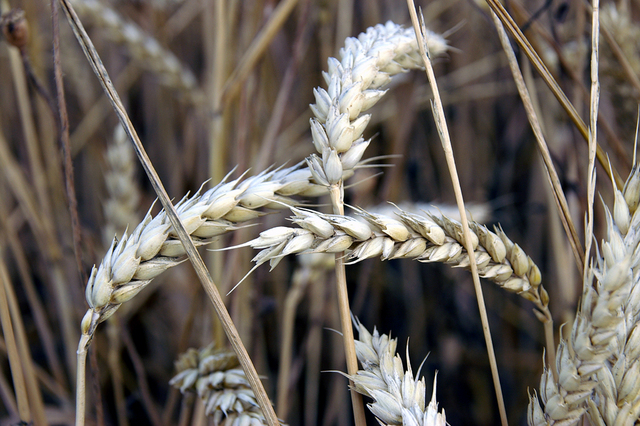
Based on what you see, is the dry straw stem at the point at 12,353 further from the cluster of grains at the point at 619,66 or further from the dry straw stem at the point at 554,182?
the cluster of grains at the point at 619,66

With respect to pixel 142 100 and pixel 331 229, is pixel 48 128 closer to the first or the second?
pixel 142 100

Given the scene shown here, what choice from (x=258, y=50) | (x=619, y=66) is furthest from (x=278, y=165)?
(x=619, y=66)

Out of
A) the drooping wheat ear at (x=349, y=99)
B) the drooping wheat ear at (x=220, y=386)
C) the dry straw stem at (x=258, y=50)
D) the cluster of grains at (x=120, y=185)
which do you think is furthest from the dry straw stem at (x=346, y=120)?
the cluster of grains at (x=120, y=185)

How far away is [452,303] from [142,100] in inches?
46.3

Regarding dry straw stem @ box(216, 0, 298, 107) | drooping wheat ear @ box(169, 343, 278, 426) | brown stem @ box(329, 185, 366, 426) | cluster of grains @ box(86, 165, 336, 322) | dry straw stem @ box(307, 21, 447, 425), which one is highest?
dry straw stem @ box(216, 0, 298, 107)

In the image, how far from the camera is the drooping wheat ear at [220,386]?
395 mm

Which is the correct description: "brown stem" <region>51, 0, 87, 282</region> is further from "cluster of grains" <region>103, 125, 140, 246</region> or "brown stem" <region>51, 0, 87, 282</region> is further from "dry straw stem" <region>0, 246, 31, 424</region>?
"cluster of grains" <region>103, 125, 140, 246</region>

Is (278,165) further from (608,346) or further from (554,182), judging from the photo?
(608,346)

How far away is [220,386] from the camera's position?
1.41 ft

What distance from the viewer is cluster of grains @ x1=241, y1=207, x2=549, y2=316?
0.33 metres

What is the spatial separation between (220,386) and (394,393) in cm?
20

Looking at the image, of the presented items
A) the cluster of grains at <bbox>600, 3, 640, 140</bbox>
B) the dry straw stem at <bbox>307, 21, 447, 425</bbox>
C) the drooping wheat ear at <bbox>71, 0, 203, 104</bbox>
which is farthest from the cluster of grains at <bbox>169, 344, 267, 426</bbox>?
the cluster of grains at <bbox>600, 3, 640, 140</bbox>

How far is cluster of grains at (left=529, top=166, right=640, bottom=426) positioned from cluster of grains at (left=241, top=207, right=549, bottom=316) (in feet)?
0.22

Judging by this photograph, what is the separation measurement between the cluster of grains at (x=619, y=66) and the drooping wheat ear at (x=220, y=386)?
78 centimetres
